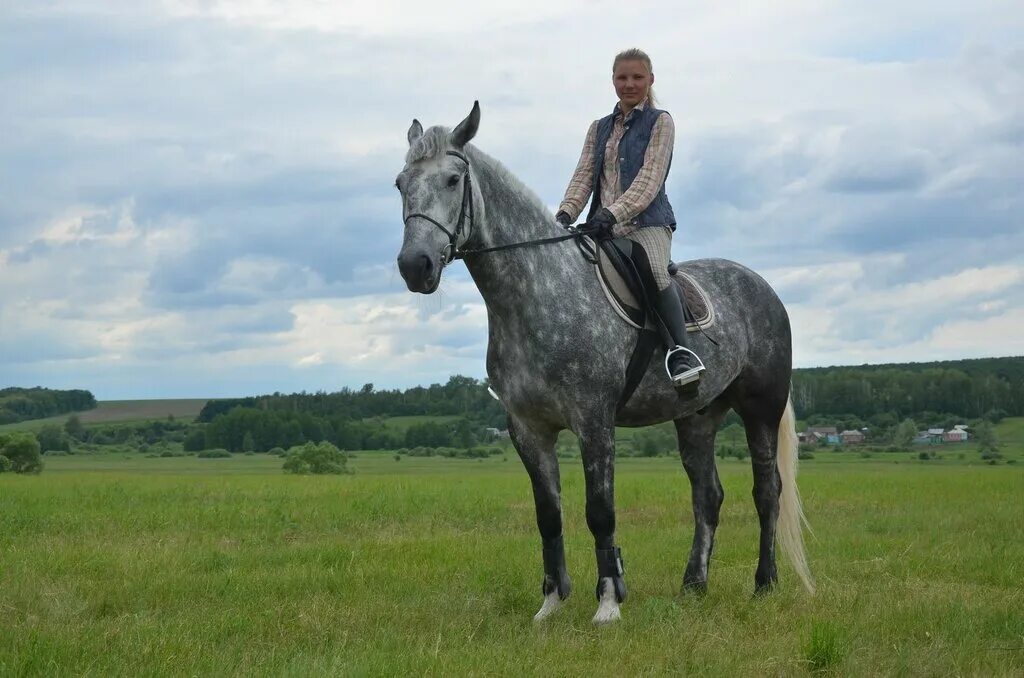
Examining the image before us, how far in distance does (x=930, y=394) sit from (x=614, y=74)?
3706 inches

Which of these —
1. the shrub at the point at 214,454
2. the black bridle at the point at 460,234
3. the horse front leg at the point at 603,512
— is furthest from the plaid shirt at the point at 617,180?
the shrub at the point at 214,454

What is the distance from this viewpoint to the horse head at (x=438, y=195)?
20.1 feet

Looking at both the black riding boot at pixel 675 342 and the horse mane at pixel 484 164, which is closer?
the horse mane at pixel 484 164

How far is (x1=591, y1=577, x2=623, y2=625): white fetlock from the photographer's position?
22.7ft

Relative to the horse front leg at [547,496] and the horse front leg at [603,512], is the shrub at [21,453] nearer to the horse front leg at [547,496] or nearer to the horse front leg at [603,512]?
the horse front leg at [547,496]

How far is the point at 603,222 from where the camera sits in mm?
7219

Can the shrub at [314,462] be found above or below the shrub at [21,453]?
below

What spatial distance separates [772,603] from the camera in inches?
305

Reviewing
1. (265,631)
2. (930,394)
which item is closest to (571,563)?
(265,631)

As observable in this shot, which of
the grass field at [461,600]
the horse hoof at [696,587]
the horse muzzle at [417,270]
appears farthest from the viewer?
the horse hoof at [696,587]

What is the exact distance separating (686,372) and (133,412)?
11003 centimetres

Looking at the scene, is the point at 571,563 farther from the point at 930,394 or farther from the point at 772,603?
the point at 930,394

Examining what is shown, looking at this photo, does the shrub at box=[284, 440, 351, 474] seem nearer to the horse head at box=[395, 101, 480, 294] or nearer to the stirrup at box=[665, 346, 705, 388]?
the stirrup at box=[665, 346, 705, 388]

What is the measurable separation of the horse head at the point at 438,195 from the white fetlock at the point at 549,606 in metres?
2.61
